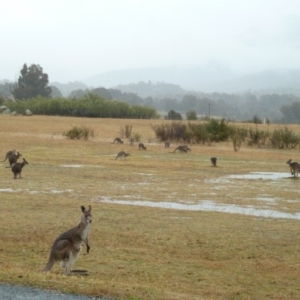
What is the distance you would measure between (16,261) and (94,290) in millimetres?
3437

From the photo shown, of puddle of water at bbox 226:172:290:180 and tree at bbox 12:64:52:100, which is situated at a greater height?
tree at bbox 12:64:52:100

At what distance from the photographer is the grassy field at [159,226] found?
10266 mm

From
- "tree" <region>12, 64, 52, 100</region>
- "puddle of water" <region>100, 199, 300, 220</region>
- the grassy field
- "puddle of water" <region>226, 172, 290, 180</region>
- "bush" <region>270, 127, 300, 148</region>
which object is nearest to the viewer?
the grassy field

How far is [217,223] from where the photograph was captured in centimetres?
1579

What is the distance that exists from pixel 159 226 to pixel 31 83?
103448 mm

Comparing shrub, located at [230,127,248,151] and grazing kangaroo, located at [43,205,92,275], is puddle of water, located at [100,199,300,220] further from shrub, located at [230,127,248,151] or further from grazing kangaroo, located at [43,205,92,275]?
shrub, located at [230,127,248,151]

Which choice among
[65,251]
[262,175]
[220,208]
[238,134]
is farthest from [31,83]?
[65,251]

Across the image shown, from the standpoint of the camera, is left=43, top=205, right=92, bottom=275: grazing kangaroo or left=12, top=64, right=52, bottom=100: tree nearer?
left=43, top=205, right=92, bottom=275: grazing kangaroo

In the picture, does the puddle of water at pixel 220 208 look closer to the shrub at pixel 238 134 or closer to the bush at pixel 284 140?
the shrub at pixel 238 134

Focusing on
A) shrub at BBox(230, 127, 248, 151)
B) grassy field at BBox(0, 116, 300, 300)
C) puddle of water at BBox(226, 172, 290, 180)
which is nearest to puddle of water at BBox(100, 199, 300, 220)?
grassy field at BBox(0, 116, 300, 300)

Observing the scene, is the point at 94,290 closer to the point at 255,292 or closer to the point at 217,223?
the point at 255,292

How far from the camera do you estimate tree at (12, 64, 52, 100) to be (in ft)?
379

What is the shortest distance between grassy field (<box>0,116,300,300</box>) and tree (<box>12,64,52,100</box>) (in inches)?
3353

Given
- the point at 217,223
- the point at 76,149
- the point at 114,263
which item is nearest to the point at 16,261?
the point at 114,263
